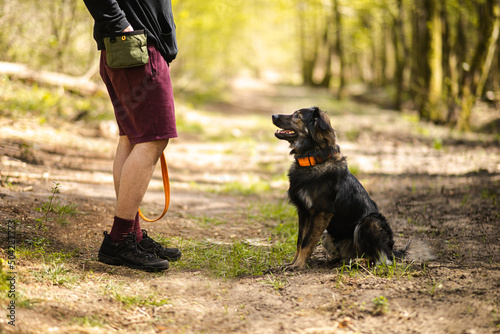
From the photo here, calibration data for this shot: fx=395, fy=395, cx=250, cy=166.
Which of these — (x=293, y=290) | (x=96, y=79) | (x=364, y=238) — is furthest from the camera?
(x=96, y=79)

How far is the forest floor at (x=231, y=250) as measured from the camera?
256cm

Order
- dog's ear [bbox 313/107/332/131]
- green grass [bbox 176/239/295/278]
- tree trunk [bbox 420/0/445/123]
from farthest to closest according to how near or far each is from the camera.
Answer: tree trunk [bbox 420/0/445/123], dog's ear [bbox 313/107/332/131], green grass [bbox 176/239/295/278]

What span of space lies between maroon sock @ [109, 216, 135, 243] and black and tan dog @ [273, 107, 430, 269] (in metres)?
1.50

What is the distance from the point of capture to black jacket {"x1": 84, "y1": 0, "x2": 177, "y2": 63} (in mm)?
2846

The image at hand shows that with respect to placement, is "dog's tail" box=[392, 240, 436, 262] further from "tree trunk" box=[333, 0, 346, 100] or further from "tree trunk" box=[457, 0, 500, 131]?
"tree trunk" box=[333, 0, 346, 100]

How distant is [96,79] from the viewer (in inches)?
380

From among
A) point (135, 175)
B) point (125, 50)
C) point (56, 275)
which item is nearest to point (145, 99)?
point (125, 50)

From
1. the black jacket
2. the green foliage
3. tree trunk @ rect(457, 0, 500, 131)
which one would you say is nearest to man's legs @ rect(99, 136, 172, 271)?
the black jacket

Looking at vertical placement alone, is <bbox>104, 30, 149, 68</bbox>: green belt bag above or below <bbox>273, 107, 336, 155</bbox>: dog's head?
above

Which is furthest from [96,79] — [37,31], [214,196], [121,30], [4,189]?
[121,30]

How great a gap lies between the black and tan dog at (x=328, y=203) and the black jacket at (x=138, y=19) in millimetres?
1415

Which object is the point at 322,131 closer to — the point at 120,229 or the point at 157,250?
the point at 157,250

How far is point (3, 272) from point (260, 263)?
2.08 meters

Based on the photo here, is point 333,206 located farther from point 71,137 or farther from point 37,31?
point 37,31
